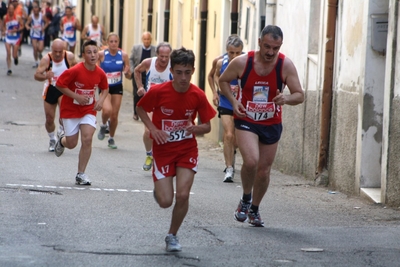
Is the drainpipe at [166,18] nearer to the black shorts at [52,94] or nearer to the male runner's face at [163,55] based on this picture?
the black shorts at [52,94]

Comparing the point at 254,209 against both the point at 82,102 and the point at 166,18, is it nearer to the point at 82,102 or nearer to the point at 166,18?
the point at 82,102

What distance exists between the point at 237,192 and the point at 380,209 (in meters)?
2.03

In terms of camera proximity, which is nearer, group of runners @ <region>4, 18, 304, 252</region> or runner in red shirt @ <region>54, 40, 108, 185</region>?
group of runners @ <region>4, 18, 304, 252</region>

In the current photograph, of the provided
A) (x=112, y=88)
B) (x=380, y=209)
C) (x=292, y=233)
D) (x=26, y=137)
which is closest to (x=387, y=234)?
(x=292, y=233)

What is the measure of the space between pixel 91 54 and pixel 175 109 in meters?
4.46

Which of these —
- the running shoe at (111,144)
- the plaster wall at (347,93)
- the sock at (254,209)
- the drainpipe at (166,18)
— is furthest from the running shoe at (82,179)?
the drainpipe at (166,18)

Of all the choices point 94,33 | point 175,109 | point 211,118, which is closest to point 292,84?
point 211,118

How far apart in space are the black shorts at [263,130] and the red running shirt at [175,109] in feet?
3.41

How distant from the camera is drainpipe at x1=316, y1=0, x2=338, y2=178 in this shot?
12750mm

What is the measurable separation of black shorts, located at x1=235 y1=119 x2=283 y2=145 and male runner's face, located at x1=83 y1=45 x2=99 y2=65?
11.7 ft

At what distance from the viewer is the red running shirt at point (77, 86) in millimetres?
11695

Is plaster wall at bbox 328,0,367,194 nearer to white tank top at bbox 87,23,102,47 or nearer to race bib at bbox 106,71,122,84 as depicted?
race bib at bbox 106,71,122,84

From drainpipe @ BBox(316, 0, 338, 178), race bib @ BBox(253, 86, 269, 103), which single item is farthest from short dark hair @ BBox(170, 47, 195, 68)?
drainpipe @ BBox(316, 0, 338, 178)

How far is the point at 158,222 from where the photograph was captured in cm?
889
